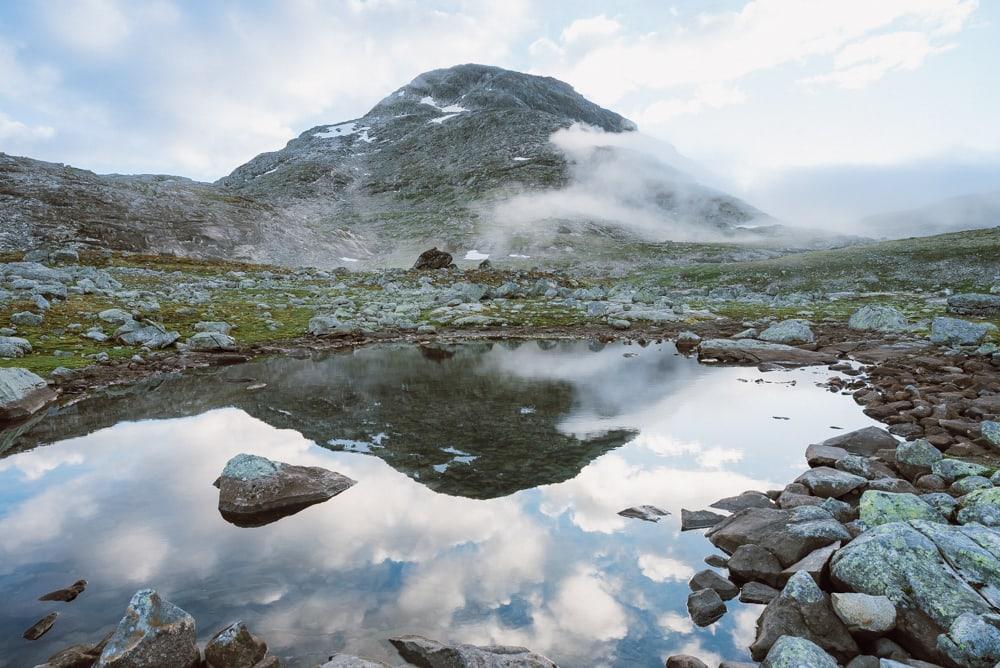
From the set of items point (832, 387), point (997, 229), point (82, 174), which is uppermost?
point (82, 174)

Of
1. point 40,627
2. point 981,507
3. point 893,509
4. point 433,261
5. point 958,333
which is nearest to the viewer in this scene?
point 40,627

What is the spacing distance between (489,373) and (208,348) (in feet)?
50.9

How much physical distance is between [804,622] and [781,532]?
2.43 m

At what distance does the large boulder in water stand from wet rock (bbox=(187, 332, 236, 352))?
29.5 m

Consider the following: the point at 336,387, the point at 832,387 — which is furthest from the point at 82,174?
the point at 832,387

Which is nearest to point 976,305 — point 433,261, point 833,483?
point 833,483

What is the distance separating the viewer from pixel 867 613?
7.07m

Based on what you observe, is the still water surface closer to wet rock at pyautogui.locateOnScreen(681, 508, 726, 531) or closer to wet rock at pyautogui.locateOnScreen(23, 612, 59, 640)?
wet rock at pyautogui.locateOnScreen(23, 612, 59, 640)

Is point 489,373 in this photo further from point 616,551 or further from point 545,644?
point 545,644

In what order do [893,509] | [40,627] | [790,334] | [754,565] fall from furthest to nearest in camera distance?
1. [790,334]
2. [893,509]
3. [754,565]
4. [40,627]

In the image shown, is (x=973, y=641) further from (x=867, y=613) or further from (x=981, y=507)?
(x=981, y=507)

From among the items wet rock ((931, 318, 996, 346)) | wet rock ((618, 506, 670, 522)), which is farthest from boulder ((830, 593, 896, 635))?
wet rock ((931, 318, 996, 346))

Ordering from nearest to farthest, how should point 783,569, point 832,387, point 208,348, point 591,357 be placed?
point 783,569 → point 832,387 → point 208,348 → point 591,357

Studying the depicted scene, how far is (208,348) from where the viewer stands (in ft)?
94.5
